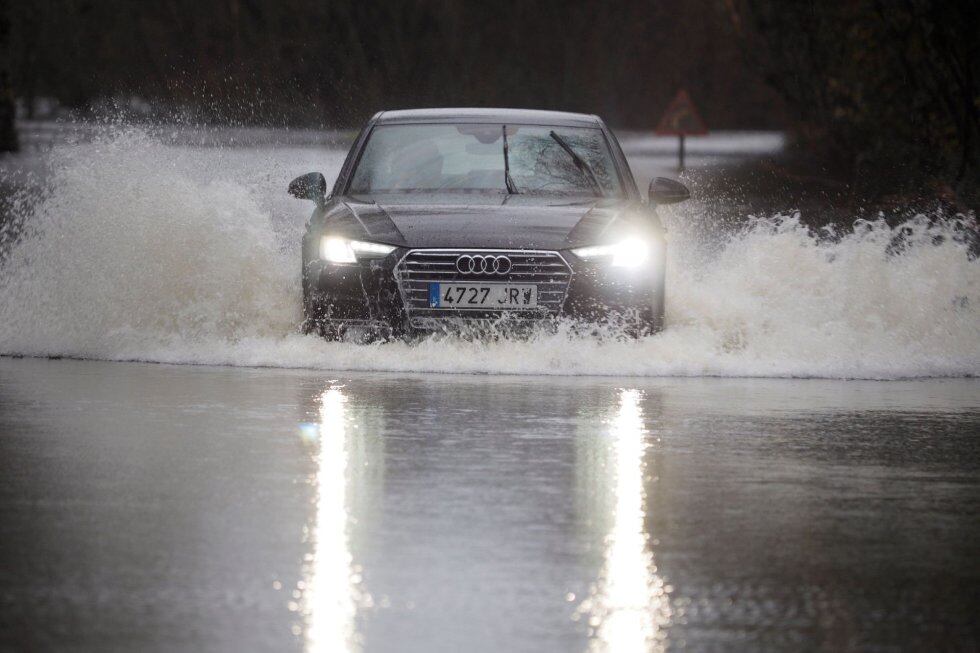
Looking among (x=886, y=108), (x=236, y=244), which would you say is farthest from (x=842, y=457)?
(x=886, y=108)

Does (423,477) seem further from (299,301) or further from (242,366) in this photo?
(299,301)

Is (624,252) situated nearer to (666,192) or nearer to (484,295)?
(484,295)

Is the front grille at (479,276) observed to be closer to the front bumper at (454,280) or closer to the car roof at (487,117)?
the front bumper at (454,280)

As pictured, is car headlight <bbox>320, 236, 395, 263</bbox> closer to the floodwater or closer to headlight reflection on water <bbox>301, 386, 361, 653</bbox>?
the floodwater

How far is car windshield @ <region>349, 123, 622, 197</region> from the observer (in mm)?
13841

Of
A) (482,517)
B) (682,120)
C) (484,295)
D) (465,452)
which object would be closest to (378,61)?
(682,120)

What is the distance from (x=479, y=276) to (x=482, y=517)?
468 cm

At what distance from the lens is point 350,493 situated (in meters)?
8.44

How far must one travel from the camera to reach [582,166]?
46.1 feet

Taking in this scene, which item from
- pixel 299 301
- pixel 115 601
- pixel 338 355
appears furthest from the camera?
pixel 299 301

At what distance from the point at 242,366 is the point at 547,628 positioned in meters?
7.67

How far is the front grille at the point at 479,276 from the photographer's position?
12469mm

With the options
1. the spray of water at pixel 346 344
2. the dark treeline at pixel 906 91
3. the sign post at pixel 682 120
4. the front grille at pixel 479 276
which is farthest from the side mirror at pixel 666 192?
the sign post at pixel 682 120

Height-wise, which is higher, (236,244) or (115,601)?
(236,244)
